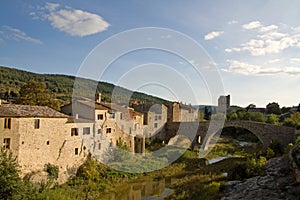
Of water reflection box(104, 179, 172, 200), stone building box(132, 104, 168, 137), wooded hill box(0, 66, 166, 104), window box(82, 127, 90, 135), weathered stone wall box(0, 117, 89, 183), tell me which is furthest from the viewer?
wooded hill box(0, 66, 166, 104)

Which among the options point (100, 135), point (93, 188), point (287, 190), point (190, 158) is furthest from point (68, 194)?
point (190, 158)

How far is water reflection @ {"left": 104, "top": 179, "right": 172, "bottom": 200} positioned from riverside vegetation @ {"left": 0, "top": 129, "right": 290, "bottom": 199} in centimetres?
53

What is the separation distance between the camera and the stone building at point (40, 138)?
60.4ft

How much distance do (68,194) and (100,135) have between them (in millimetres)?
9228

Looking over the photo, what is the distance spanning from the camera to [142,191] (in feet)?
69.5

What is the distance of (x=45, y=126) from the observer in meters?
20.6

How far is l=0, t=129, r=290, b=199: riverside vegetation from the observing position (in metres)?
14.5

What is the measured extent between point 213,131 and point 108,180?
874 inches

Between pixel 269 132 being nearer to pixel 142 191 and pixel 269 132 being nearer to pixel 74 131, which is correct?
pixel 142 191

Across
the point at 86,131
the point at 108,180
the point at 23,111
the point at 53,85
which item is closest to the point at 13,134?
the point at 23,111

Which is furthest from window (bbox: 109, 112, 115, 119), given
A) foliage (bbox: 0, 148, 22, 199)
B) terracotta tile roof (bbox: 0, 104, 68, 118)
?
foliage (bbox: 0, 148, 22, 199)

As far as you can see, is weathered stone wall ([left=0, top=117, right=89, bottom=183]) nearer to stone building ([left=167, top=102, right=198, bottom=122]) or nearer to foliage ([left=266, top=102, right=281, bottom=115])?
stone building ([left=167, top=102, right=198, bottom=122])

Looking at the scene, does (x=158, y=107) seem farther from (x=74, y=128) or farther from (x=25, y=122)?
(x=25, y=122)

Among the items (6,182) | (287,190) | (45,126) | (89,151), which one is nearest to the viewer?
(287,190)
